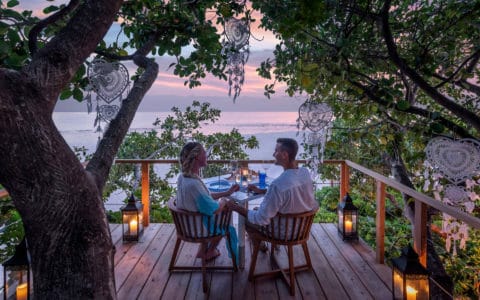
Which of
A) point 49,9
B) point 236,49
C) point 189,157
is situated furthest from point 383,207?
point 49,9

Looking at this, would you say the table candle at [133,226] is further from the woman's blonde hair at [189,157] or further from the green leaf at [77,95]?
the green leaf at [77,95]

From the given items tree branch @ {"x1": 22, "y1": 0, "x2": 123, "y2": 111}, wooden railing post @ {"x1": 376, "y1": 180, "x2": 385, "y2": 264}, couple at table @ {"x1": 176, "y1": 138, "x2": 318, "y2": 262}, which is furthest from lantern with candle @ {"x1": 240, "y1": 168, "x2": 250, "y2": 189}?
tree branch @ {"x1": 22, "y1": 0, "x2": 123, "y2": 111}

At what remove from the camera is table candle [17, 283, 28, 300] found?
6.68ft

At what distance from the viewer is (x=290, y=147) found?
275 cm

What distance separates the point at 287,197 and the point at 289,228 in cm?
29

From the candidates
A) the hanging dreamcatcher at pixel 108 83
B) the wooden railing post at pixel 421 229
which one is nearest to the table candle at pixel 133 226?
the hanging dreamcatcher at pixel 108 83

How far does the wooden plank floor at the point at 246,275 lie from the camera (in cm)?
258

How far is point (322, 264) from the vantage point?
315cm

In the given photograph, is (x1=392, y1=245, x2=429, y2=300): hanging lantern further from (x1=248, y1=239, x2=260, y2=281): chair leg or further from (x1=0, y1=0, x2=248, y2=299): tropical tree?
(x1=0, y1=0, x2=248, y2=299): tropical tree

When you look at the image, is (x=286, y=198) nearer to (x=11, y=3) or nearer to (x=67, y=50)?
(x=67, y=50)

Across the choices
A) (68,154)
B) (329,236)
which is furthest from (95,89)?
(329,236)

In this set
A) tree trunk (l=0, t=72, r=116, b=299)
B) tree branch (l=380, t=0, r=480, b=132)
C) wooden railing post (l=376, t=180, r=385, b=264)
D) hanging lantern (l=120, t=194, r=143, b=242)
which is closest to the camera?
tree trunk (l=0, t=72, r=116, b=299)

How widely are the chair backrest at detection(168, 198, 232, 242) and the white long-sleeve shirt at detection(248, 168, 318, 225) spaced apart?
0.34m

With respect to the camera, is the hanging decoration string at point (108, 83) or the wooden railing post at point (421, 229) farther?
the wooden railing post at point (421, 229)
